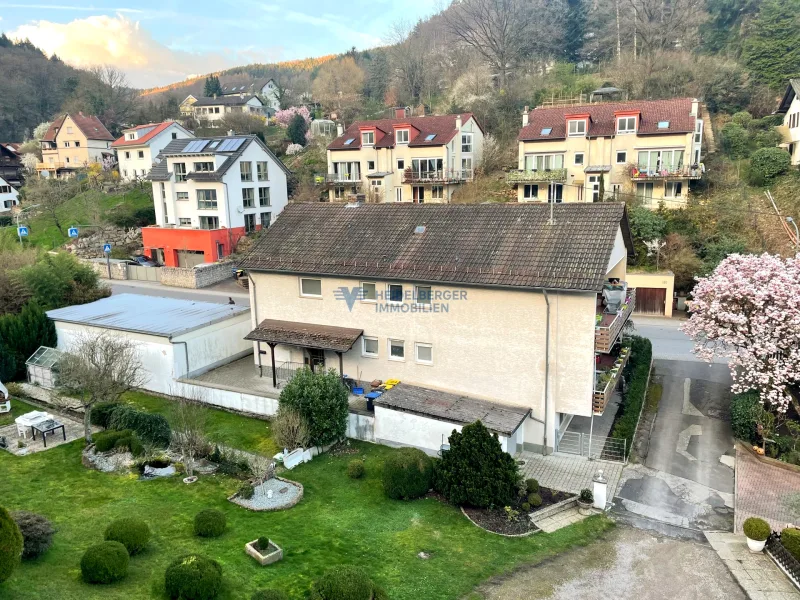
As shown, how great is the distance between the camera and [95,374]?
20391 mm

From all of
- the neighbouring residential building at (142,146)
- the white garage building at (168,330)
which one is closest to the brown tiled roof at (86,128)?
the neighbouring residential building at (142,146)

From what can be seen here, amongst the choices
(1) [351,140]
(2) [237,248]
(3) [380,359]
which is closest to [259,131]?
(1) [351,140]

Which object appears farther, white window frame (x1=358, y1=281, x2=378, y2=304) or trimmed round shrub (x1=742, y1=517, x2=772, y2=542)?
white window frame (x1=358, y1=281, x2=378, y2=304)

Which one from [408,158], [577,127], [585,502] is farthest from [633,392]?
[408,158]

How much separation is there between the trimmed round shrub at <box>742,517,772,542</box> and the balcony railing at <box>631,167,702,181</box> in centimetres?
3309

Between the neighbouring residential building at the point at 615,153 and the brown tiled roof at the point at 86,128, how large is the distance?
61.6 metres

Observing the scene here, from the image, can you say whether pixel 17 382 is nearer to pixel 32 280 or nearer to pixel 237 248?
pixel 32 280

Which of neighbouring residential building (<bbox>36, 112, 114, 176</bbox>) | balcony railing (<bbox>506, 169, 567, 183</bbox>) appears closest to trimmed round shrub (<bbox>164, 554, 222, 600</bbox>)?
balcony railing (<bbox>506, 169, 567, 183</bbox>)

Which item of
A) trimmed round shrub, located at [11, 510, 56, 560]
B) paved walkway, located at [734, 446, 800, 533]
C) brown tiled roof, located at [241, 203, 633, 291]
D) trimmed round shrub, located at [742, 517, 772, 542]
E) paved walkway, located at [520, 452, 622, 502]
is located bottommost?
paved walkway, located at [734, 446, 800, 533]

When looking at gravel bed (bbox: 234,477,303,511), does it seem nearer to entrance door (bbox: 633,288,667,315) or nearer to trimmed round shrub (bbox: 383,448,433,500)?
trimmed round shrub (bbox: 383,448,433,500)

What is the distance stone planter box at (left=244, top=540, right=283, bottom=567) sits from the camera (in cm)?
1298

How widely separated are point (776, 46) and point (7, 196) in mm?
91002

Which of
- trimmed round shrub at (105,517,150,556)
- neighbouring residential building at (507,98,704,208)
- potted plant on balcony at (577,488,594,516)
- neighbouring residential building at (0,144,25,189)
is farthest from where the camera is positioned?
neighbouring residential building at (0,144,25,189)

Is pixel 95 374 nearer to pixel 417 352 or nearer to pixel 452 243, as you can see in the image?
pixel 417 352
